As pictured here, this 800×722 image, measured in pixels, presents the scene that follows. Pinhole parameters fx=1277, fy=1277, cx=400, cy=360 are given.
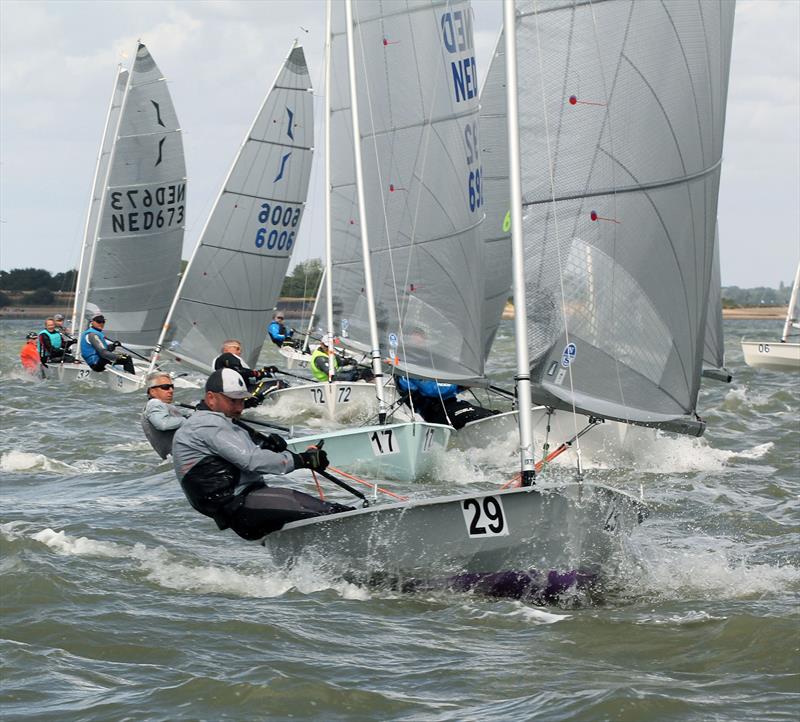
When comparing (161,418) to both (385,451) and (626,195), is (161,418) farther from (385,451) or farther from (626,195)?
(626,195)

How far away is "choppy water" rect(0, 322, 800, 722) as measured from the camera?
5.06 meters

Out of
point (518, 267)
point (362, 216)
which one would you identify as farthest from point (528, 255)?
point (362, 216)

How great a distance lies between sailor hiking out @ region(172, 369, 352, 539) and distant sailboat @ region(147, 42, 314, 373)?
1423 centimetres

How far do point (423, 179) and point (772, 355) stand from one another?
636 inches

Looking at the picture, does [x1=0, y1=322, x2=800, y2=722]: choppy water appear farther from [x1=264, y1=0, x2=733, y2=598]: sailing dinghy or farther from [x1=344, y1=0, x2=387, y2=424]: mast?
[x1=344, y1=0, x2=387, y2=424]: mast

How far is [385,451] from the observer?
11.0 m

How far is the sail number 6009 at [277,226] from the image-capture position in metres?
21.4

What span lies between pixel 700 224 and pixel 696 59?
1.02 meters

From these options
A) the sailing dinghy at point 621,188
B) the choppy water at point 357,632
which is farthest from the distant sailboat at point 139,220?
the sailing dinghy at point 621,188

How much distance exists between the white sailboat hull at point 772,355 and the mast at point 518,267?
821 inches

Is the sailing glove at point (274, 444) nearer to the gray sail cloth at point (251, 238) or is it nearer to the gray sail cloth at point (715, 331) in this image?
the gray sail cloth at point (715, 331)

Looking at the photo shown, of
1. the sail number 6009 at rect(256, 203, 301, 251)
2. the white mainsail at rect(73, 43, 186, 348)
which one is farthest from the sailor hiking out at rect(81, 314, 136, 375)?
the white mainsail at rect(73, 43, 186, 348)

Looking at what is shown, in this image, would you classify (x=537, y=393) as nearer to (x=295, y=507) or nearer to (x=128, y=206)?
(x=295, y=507)

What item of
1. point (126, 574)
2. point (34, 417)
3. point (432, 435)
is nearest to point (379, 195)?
point (432, 435)
